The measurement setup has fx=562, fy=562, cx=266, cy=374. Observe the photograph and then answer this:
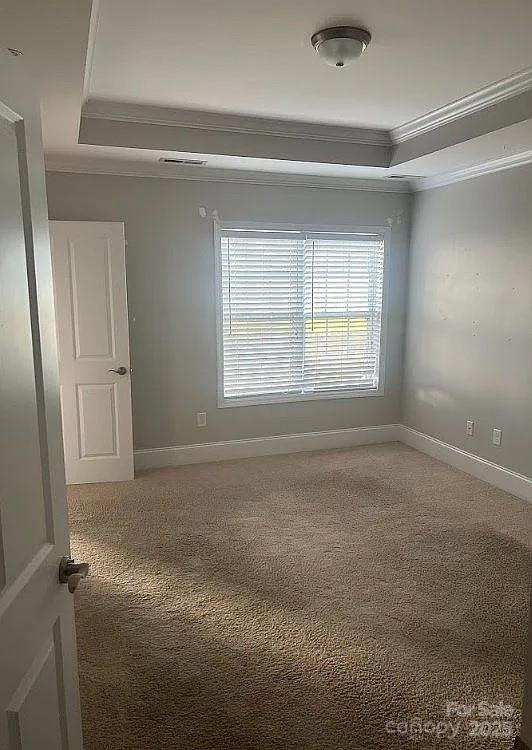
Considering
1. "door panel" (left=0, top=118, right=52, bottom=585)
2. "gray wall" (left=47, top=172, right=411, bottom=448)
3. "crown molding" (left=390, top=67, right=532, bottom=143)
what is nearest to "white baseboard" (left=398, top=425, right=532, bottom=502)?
"gray wall" (left=47, top=172, right=411, bottom=448)

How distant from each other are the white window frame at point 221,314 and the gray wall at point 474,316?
25cm

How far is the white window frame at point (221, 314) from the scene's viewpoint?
192 inches

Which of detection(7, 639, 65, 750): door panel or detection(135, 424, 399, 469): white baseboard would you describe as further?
detection(135, 424, 399, 469): white baseboard

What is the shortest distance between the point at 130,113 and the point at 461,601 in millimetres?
3540

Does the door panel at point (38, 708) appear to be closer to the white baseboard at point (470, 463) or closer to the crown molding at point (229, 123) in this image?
the crown molding at point (229, 123)

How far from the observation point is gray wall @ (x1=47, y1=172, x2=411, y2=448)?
455cm

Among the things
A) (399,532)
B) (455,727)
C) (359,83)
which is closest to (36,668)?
(455,727)

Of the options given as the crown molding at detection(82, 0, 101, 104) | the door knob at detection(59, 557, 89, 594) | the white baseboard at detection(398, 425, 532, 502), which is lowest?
the white baseboard at detection(398, 425, 532, 502)

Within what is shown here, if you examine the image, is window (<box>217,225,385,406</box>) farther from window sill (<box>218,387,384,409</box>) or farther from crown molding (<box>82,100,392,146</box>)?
crown molding (<box>82,100,392,146</box>)

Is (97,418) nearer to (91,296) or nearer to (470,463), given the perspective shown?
(91,296)

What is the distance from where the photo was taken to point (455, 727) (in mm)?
2080

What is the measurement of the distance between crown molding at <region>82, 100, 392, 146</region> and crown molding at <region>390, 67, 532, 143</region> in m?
0.25

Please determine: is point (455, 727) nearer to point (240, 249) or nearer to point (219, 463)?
point (219, 463)

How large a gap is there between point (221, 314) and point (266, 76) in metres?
2.18
